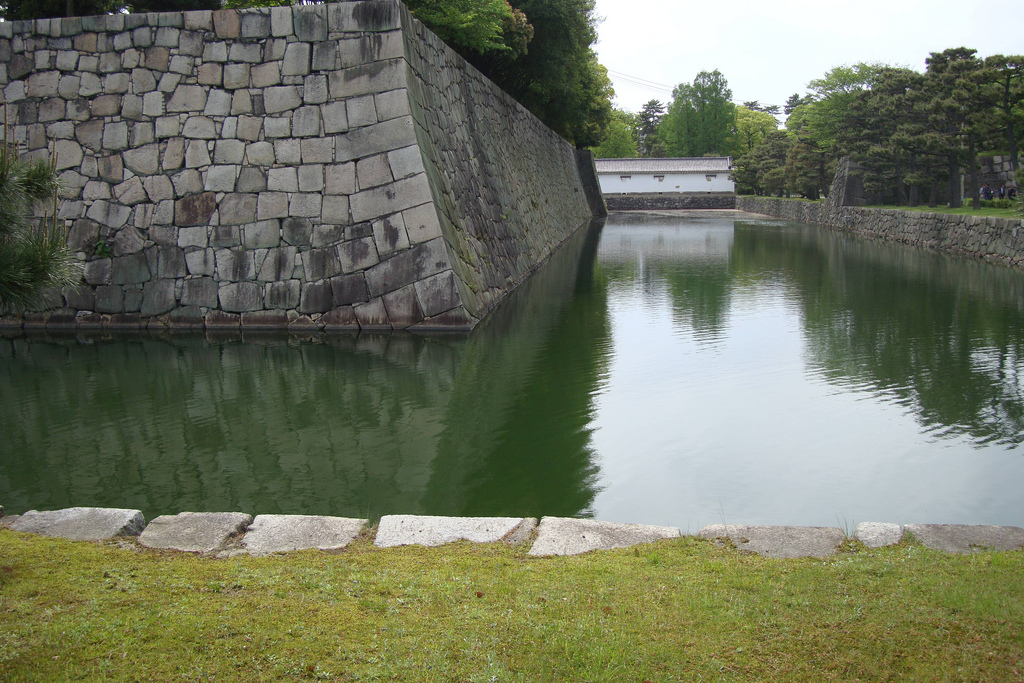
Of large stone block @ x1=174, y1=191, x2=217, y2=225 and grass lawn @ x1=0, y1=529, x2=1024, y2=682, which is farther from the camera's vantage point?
large stone block @ x1=174, y1=191, x2=217, y2=225

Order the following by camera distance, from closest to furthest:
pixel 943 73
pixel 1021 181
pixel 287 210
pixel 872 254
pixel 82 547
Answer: pixel 82 547 < pixel 287 210 < pixel 1021 181 < pixel 872 254 < pixel 943 73

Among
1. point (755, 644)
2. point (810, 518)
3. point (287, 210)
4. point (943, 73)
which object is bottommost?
point (810, 518)

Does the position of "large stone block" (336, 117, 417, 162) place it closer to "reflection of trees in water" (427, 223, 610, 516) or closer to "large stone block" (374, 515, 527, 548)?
"reflection of trees in water" (427, 223, 610, 516)

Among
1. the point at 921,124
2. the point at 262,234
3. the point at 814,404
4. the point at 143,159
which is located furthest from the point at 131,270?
the point at 921,124

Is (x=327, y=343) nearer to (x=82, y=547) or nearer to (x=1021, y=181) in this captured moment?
(x=82, y=547)

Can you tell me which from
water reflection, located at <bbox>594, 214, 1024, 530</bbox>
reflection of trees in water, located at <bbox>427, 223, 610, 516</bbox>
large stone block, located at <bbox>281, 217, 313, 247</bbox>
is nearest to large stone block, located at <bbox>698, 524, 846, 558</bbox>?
water reflection, located at <bbox>594, 214, 1024, 530</bbox>

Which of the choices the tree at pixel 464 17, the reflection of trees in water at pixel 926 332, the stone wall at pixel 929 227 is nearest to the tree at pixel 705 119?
the stone wall at pixel 929 227

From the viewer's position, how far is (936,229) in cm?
2145

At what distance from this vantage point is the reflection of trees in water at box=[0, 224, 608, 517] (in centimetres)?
472

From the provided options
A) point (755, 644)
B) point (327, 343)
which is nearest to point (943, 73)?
point (327, 343)

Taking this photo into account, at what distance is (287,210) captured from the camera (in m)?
9.95

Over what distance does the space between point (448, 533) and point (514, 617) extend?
1.02m

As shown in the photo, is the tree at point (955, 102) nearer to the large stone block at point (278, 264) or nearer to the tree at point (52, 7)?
the large stone block at point (278, 264)

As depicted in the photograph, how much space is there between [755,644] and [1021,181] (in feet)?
55.3
